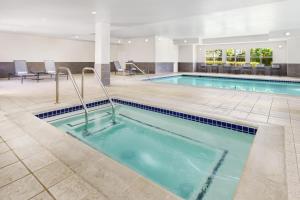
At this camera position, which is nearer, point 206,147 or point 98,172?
point 98,172

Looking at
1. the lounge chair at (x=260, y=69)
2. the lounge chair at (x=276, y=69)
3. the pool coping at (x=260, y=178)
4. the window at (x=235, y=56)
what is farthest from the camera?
the window at (x=235, y=56)

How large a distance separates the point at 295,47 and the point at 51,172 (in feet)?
43.7

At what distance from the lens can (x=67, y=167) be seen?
195cm

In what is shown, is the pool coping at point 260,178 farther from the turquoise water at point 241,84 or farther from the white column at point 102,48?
the turquoise water at point 241,84

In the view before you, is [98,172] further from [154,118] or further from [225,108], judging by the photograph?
[225,108]

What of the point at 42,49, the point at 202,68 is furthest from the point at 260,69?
the point at 42,49

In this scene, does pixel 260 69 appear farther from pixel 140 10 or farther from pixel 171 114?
pixel 171 114

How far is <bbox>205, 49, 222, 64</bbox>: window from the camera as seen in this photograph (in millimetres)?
14906

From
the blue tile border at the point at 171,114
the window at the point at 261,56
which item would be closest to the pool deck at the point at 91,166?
the blue tile border at the point at 171,114

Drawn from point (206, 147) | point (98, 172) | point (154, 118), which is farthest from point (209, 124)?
point (98, 172)

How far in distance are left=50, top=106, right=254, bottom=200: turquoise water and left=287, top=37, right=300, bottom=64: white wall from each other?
1060cm

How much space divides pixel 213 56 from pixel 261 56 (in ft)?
10.5

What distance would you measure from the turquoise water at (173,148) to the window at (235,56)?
38.2 feet

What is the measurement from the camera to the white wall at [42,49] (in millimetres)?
10281
